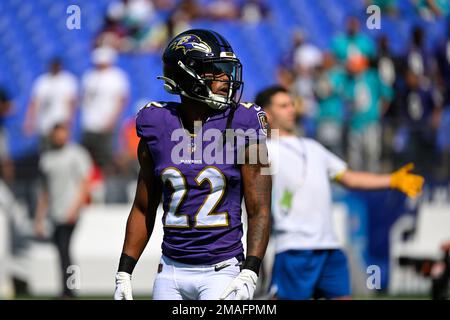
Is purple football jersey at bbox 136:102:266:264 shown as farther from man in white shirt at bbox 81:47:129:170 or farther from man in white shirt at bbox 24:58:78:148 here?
man in white shirt at bbox 24:58:78:148

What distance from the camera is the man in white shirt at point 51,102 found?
44.0ft

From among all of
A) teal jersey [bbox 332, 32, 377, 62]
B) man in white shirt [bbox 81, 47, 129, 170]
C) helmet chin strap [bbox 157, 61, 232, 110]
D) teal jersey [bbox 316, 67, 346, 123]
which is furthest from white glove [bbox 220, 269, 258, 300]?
teal jersey [bbox 332, 32, 377, 62]

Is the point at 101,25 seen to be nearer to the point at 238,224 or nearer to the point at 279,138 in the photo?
the point at 279,138

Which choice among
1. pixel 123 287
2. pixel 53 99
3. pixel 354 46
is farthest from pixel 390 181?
pixel 53 99

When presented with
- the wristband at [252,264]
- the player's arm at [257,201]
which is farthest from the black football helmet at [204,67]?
the wristband at [252,264]

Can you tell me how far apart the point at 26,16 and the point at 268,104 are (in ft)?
31.0

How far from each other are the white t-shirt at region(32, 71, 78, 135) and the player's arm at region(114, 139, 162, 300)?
8702mm

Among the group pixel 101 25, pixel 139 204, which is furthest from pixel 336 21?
pixel 139 204

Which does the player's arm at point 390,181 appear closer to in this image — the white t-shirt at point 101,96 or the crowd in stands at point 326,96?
the crowd in stands at point 326,96

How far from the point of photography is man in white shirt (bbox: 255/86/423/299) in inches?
273

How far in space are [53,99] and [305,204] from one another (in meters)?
7.31

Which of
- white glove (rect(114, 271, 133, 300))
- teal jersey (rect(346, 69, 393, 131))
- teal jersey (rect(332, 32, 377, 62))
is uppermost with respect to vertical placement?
teal jersey (rect(332, 32, 377, 62))
